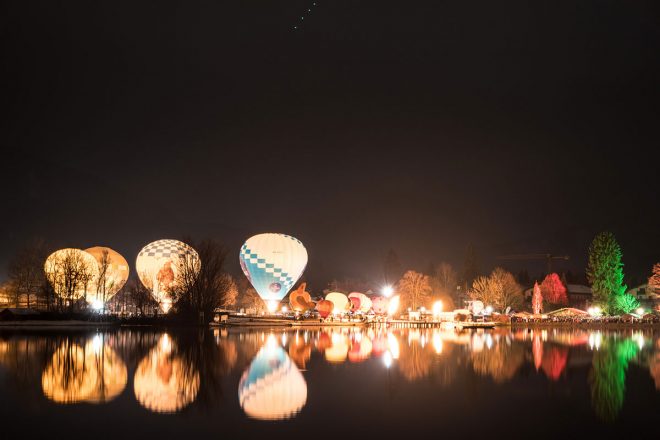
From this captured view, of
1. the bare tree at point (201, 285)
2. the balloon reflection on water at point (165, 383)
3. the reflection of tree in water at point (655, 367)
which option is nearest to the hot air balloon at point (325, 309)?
the bare tree at point (201, 285)

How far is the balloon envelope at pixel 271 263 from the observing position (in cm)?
6469

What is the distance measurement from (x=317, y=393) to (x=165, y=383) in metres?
4.29

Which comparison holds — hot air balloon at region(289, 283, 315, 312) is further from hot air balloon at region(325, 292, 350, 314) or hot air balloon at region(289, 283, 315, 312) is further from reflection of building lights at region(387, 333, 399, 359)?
reflection of building lights at region(387, 333, 399, 359)

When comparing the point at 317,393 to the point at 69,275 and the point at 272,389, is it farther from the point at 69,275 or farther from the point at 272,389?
the point at 69,275

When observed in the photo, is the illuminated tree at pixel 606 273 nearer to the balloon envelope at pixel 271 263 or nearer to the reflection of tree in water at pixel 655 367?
the balloon envelope at pixel 271 263

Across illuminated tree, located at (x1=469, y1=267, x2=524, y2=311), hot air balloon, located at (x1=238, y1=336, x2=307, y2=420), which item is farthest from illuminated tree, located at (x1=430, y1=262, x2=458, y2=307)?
hot air balloon, located at (x1=238, y1=336, x2=307, y2=420)

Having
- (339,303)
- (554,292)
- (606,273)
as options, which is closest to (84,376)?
(339,303)

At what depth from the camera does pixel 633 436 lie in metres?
12.5

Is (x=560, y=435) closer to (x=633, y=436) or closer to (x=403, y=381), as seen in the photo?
(x=633, y=436)

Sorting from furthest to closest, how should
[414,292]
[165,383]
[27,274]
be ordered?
1. [414,292]
2. [27,274]
3. [165,383]

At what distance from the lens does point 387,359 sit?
25641 mm

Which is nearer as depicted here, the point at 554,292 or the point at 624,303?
the point at 624,303

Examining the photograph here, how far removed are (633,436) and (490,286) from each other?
80.0 metres

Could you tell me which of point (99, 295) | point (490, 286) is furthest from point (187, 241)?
point (490, 286)
